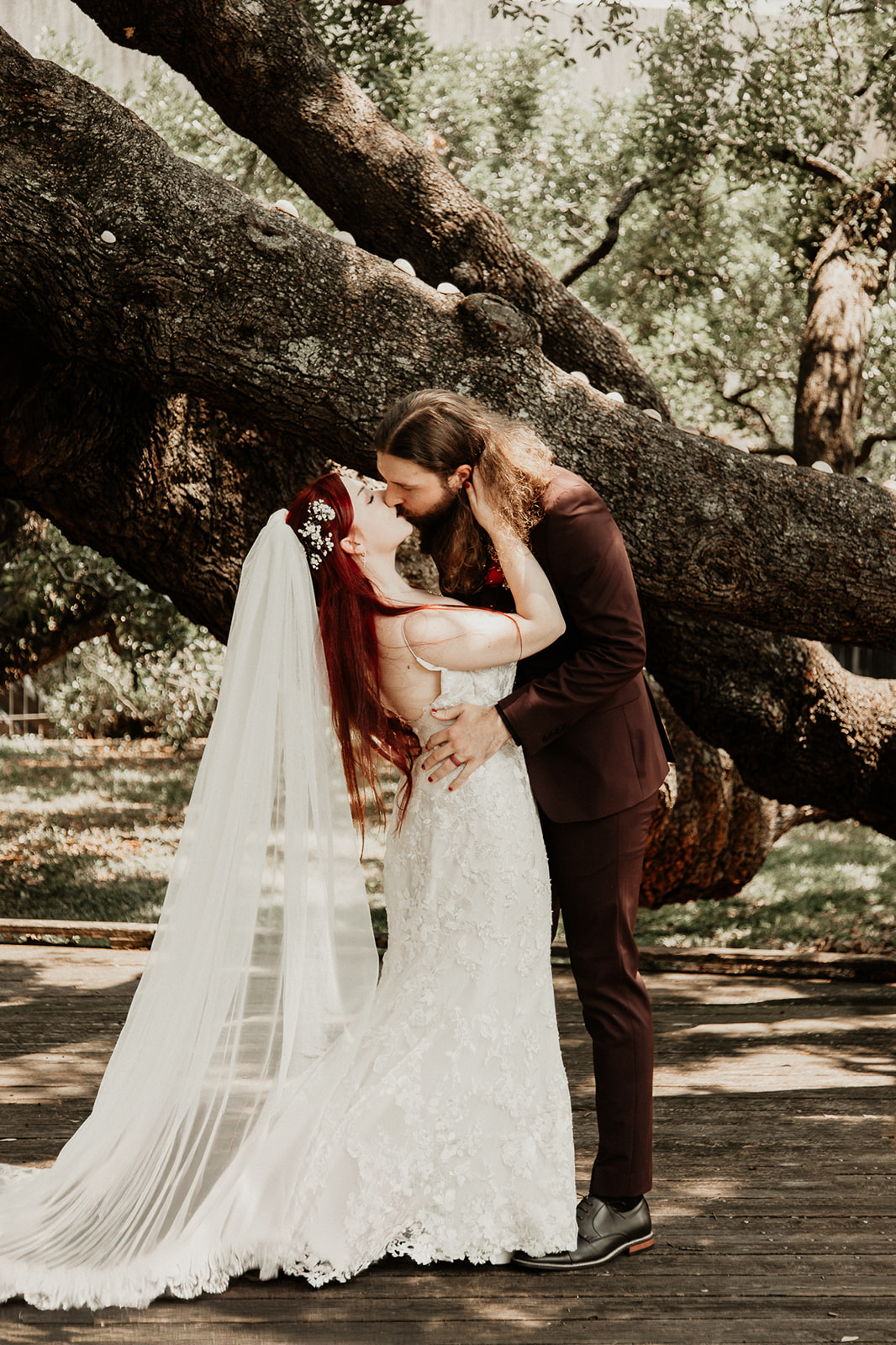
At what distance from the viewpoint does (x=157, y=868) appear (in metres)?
9.91

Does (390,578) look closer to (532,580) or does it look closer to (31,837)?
(532,580)

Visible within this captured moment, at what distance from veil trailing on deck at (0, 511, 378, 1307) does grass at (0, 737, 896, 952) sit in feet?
15.4

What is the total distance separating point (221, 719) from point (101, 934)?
289 centimetres

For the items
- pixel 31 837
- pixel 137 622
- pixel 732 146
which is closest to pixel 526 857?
pixel 732 146

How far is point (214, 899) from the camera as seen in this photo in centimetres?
295

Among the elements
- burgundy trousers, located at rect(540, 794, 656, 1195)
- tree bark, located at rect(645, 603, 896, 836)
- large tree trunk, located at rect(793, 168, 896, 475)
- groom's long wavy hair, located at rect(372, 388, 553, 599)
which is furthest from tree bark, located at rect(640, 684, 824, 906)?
groom's long wavy hair, located at rect(372, 388, 553, 599)

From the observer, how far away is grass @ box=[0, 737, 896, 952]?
8.84 metres

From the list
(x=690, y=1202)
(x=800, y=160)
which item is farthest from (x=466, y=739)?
(x=800, y=160)

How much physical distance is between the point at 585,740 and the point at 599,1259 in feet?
3.88

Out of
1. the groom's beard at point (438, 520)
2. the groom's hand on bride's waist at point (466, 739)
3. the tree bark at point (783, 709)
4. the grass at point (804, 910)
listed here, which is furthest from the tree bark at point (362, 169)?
the grass at point (804, 910)

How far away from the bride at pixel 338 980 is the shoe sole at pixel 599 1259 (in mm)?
46

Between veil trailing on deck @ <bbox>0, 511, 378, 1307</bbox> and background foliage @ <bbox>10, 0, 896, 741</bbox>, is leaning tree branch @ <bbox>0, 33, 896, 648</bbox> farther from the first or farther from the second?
background foliage @ <bbox>10, 0, 896, 741</bbox>

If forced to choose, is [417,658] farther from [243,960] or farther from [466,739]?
[243,960]

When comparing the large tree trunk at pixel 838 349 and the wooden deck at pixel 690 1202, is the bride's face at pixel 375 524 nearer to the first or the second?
the wooden deck at pixel 690 1202
